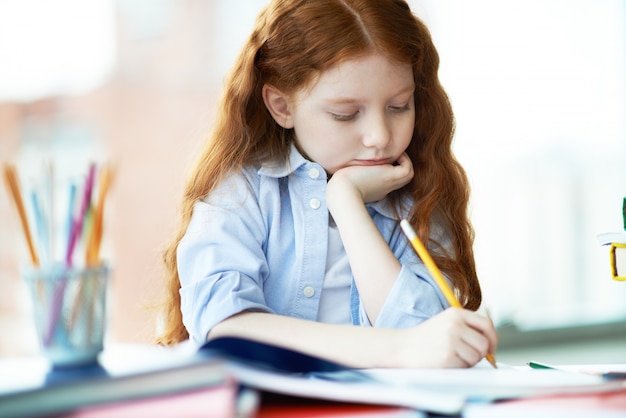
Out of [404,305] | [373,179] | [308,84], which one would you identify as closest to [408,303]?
[404,305]

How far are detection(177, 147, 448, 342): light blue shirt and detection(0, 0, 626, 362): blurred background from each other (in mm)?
2384

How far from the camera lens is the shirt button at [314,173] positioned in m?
1.16

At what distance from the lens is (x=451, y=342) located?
82cm

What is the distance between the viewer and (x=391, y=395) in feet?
2.02

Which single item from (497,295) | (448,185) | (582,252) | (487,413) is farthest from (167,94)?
(487,413)

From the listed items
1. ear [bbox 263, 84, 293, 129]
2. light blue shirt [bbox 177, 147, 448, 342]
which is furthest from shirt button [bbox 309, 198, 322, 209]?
ear [bbox 263, 84, 293, 129]

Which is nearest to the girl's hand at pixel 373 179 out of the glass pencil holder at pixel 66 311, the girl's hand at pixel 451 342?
the girl's hand at pixel 451 342

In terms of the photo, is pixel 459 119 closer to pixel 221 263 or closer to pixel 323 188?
pixel 323 188

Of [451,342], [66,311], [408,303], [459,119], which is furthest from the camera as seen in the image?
[459,119]

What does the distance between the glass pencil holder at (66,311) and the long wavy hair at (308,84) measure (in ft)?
1.45

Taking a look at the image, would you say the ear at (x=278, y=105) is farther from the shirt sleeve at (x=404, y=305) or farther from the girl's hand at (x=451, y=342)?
the girl's hand at (x=451, y=342)

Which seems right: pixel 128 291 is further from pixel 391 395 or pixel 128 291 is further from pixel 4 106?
pixel 391 395

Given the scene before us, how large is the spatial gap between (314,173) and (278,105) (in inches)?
4.4

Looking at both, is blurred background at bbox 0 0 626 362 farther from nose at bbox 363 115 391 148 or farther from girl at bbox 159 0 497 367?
nose at bbox 363 115 391 148
